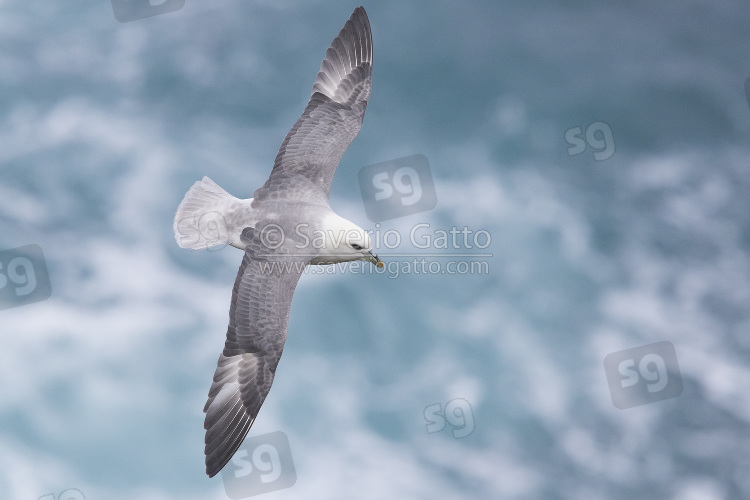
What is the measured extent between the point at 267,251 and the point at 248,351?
1036 millimetres

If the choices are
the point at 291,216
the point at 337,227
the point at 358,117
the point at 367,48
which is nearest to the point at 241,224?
the point at 291,216

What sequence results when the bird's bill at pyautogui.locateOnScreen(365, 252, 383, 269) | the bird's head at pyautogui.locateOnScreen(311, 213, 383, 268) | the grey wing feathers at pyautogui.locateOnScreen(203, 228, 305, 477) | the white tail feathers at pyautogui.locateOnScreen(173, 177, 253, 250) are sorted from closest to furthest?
the grey wing feathers at pyautogui.locateOnScreen(203, 228, 305, 477)
the bird's head at pyautogui.locateOnScreen(311, 213, 383, 268)
the bird's bill at pyautogui.locateOnScreen(365, 252, 383, 269)
the white tail feathers at pyautogui.locateOnScreen(173, 177, 253, 250)

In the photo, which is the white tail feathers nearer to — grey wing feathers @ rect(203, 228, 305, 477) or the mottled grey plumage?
the mottled grey plumage

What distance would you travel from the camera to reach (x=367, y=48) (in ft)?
29.8

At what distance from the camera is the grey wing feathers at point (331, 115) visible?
26.4ft

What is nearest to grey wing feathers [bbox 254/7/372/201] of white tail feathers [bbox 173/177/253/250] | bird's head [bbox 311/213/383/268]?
white tail feathers [bbox 173/177/253/250]

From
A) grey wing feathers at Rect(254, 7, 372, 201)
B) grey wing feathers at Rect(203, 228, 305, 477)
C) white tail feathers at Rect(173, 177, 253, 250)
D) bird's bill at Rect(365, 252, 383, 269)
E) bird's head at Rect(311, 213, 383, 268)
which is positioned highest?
grey wing feathers at Rect(254, 7, 372, 201)

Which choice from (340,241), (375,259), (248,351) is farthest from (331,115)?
(248,351)

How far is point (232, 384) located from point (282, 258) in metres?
1.39

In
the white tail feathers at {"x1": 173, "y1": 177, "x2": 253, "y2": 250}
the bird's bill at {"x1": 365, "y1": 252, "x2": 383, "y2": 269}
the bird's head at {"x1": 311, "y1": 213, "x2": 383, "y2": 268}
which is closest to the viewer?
the bird's head at {"x1": 311, "y1": 213, "x2": 383, "y2": 268}

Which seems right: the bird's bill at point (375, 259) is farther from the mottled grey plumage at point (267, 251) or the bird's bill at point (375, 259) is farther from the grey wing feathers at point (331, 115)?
the grey wing feathers at point (331, 115)

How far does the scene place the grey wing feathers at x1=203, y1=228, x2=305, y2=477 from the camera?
23.5 feet

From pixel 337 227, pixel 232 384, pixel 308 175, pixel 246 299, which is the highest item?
pixel 308 175

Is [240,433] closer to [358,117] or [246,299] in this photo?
[246,299]
